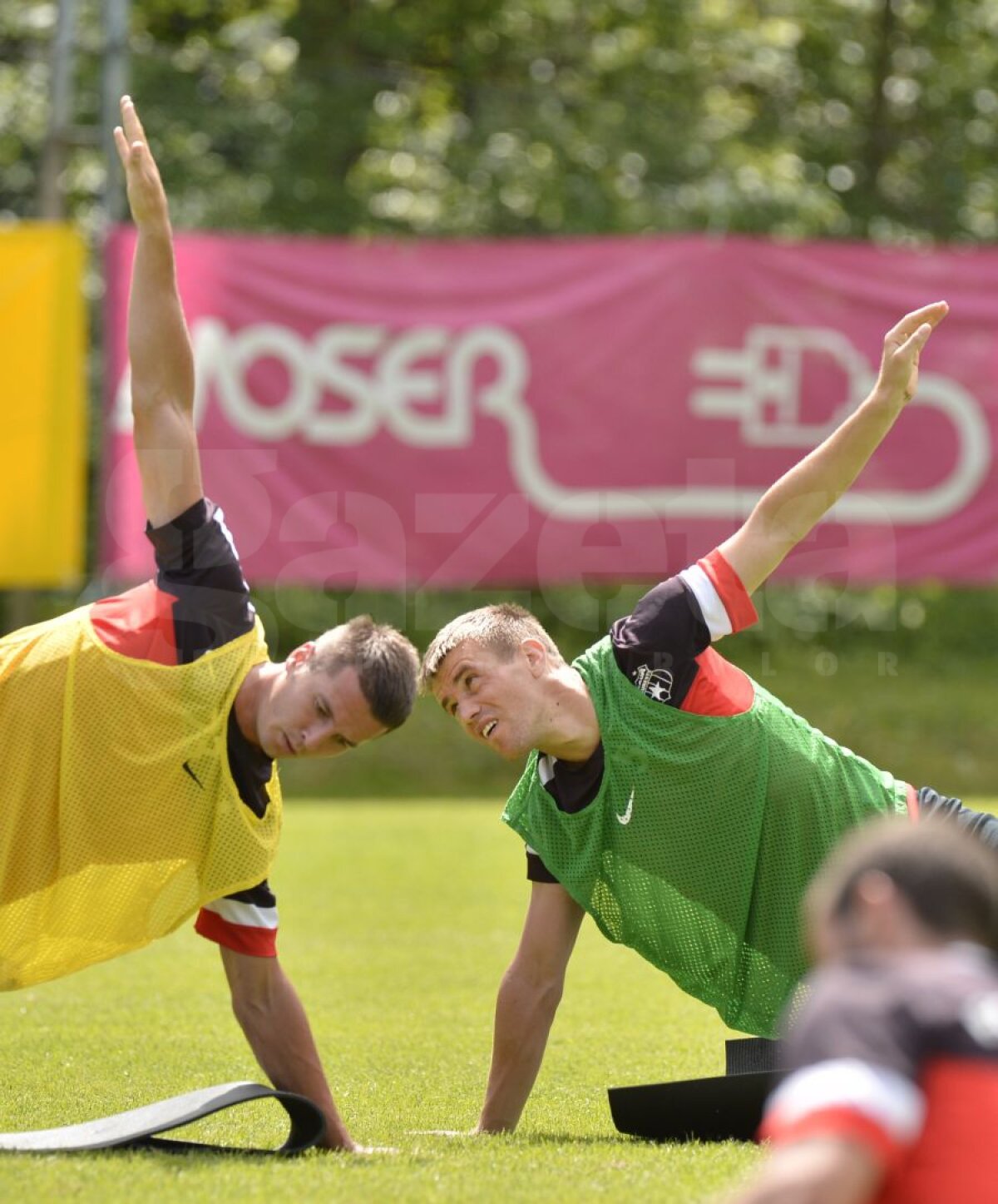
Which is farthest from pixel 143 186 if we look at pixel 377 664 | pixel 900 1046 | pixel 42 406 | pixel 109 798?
pixel 42 406

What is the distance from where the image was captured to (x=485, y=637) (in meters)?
4.47

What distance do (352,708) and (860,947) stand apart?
6.52 feet

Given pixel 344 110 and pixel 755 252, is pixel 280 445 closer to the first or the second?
pixel 755 252

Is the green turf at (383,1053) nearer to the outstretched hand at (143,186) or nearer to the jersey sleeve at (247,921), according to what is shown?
the jersey sleeve at (247,921)

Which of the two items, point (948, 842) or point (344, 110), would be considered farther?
point (344, 110)

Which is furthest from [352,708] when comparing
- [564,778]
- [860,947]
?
[860,947]

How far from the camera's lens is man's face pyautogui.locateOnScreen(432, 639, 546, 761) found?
4.41 meters

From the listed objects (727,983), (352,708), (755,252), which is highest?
(755,252)

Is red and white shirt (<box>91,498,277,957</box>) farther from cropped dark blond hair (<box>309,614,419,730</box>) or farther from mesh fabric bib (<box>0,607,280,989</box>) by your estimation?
cropped dark blond hair (<box>309,614,419,730</box>)

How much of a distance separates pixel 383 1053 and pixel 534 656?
76.4 inches

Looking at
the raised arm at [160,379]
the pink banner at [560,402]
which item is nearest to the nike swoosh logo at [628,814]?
the raised arm at [160,379]

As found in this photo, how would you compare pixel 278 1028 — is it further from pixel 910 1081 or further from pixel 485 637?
pixel 910 1081

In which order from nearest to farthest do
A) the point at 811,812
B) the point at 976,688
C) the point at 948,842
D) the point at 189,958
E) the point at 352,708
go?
1. the point at 948,842
2. the point at 352,708
3. the point at 811,812
4. the point at 189,958
5. the point at 976,688

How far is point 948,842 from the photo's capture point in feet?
7.73
